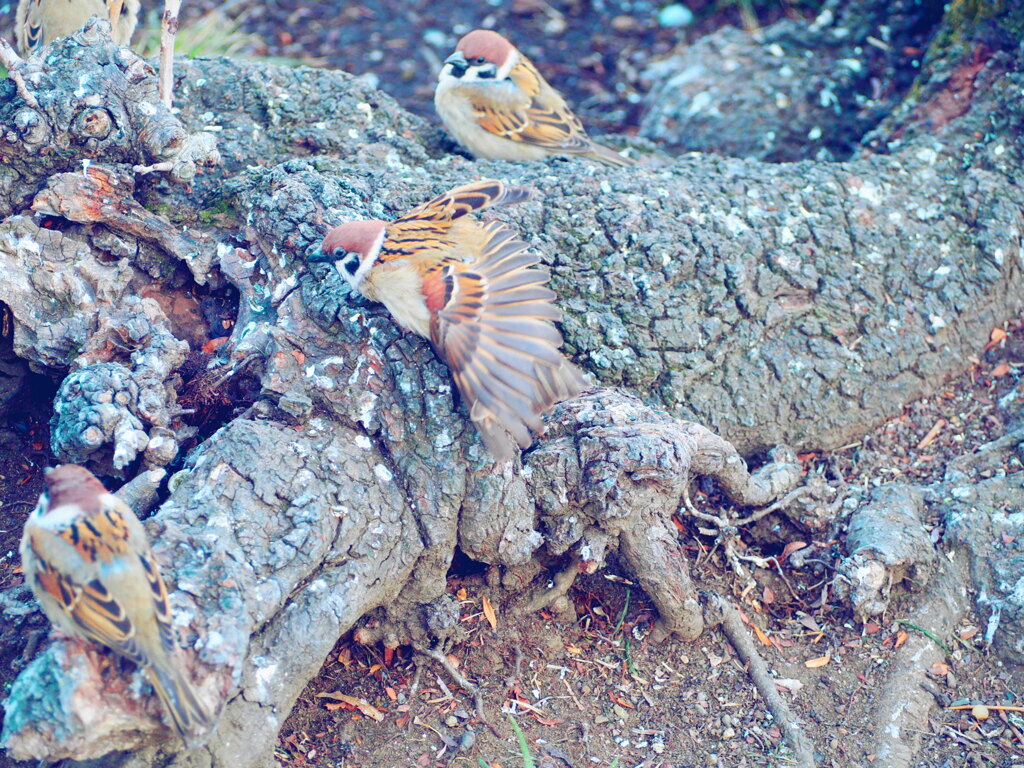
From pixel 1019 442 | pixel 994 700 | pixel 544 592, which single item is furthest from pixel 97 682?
pixel 1019 442

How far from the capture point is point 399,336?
3277mm

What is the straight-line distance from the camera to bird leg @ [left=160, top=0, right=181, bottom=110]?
12.0ft

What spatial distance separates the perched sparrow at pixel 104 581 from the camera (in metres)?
2.39

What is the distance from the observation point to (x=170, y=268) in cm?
364

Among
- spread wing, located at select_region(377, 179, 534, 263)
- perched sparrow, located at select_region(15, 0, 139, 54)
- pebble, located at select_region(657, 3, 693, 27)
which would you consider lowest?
pebble, located at select_region(657, 3, 693, 27)

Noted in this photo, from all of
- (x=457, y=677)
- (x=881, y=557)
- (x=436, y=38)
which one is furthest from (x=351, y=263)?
(x=436, y=38)

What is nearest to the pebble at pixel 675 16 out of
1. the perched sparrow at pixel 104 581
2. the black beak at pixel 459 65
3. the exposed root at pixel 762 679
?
the black beak at pixel 459 65

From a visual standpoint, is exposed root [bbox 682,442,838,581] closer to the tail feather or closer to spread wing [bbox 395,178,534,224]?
spread wing [bbox 395,178,534,224]

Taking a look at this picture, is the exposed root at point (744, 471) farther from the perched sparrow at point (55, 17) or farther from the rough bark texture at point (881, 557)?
the perched sparrow at point (55, 17)

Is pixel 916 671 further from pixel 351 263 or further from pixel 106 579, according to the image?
pixel 106 579

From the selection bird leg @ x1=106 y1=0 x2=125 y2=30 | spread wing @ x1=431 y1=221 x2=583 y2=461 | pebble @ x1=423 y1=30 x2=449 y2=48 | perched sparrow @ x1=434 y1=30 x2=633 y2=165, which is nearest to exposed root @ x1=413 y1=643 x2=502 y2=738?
spread wing @ x1=431 y1=221 x2=583 y2=461

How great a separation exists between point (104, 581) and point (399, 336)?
4.09 feet

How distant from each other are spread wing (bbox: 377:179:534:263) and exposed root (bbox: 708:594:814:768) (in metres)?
1.60

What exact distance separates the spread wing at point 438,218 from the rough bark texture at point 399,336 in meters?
0.27
